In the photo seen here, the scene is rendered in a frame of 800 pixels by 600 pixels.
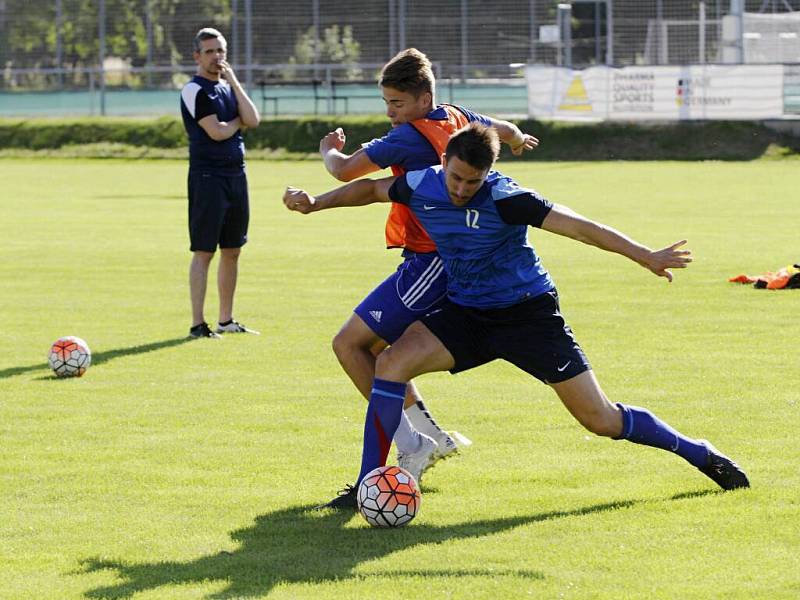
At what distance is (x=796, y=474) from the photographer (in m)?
7.16

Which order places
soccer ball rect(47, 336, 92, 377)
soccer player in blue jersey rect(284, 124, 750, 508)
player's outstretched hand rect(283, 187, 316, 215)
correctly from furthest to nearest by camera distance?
soccer ball rect(47, 336, 92, 377), player's outstretched hand rect(283, 187, 316, 215), soccer player in blue jersey rect(284, 124, 750, 508)

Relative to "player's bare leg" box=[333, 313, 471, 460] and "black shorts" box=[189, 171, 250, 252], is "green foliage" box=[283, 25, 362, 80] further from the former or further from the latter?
"player's bare leg" box=[333, 313, 471, 460]

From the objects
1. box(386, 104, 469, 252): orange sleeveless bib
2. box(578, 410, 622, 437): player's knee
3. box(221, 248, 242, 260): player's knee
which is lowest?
box(578, 410, 622, 437): player's knee

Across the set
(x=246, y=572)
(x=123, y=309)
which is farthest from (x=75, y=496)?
(x=123, y=309)

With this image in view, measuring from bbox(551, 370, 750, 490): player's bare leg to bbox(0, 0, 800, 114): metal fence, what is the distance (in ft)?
114

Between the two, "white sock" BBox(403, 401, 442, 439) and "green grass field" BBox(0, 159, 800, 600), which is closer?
"green grass field" BBox(0, 159, 800, 600)

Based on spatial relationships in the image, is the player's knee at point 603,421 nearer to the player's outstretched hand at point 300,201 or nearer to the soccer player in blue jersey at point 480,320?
the soccer player in blue jersey at point 480,320

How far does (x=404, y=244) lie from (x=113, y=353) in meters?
4.94

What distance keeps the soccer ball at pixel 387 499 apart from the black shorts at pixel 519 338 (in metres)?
0.63

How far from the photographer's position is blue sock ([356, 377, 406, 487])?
6551 mm

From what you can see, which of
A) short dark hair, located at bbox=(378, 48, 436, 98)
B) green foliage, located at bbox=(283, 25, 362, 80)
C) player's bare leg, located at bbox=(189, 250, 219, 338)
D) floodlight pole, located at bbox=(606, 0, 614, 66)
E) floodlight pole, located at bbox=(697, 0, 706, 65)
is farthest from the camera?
green foliage, located at bbox=(283, 25, 362, 80)

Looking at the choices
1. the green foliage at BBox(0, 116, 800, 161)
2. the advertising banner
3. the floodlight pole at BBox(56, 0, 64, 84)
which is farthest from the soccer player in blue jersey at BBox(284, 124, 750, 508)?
the floodlight pole at BBox(56, 0, 64, 84)

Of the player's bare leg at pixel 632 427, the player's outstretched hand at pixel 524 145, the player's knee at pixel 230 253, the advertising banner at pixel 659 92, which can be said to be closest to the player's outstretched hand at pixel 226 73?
the player's knee at pixel 230 253

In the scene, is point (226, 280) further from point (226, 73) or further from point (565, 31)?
point (565, 31)
